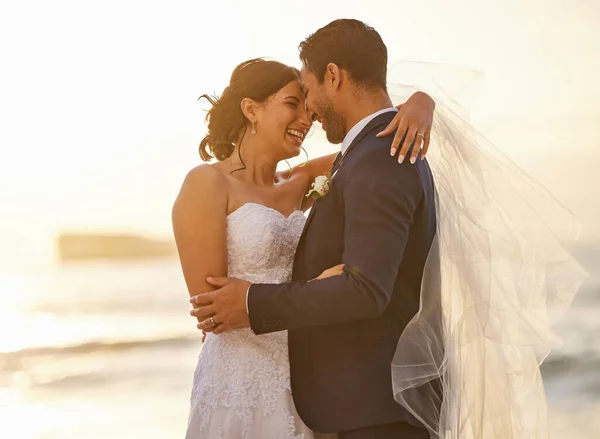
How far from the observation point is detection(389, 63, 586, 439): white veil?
3156 millimetres

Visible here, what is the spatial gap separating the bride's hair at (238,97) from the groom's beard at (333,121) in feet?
1.89

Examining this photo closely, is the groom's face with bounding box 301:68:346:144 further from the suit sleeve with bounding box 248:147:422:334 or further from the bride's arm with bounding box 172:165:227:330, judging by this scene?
the bride's arm with bounding box 172:165:227:330

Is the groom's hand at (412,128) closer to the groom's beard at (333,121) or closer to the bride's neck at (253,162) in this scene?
the groom's beard at (333,121)

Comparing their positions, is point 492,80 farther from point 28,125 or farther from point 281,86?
point 281,86

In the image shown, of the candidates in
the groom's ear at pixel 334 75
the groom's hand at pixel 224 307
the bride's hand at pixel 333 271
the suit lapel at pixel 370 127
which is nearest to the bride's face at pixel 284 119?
the groom's ear at pixel 334 75

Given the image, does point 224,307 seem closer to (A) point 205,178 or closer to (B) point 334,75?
(A) point 205,178

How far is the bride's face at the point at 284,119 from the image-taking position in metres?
3.85

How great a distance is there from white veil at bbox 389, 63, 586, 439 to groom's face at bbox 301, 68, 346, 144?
1.39ft

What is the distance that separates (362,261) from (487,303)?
1.88 ft

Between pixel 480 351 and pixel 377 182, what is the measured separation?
769mm

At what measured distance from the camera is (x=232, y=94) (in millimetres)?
3930

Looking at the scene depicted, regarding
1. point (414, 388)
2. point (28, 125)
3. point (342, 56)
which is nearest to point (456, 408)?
point (414, 388)

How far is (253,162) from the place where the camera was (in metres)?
3.88

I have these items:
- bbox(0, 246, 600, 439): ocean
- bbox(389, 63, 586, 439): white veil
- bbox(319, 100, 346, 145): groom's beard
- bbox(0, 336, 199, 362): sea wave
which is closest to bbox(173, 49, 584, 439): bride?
bbox(389, 63, 586, 439): white veil
